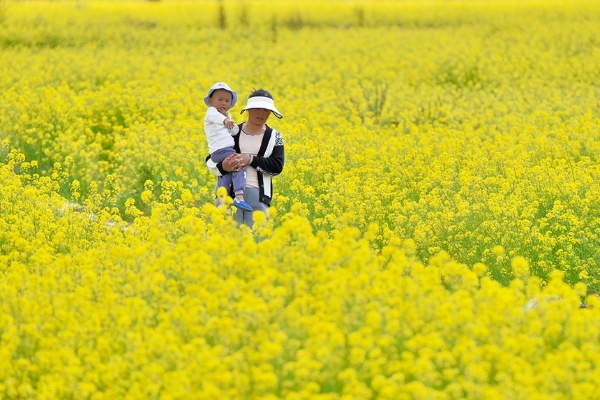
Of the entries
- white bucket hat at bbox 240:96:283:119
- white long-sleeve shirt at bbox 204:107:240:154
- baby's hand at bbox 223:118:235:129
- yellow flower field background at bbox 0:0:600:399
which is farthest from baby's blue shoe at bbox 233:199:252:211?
white bucket hat at bbox 240:96:283:119

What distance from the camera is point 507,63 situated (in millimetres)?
19625

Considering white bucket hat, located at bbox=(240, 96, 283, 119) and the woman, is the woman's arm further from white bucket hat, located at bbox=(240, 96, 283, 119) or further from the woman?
white bucket hat, located at bbox=(240, 96, 283, 119)

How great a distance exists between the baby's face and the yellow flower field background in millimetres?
828

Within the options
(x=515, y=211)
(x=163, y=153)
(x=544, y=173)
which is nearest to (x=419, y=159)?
(x=544, y=173)

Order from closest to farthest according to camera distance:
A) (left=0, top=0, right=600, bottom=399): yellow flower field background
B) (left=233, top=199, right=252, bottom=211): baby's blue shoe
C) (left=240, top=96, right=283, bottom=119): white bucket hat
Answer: (left=0, top=0, right=600, bottom=399): yellow flower field background
(left=240, top=96, right=283, bottom=119): white bucket hat
(left=233, top=199, right=252, bottom=211): baby's blue shoe

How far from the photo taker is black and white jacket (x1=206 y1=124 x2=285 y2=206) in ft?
22.3

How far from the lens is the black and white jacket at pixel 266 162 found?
6797 mm

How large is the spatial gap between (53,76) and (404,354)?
42.7ft

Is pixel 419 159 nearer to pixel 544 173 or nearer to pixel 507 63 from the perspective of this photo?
pixel 544 173

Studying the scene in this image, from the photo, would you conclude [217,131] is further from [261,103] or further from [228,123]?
[261,103]

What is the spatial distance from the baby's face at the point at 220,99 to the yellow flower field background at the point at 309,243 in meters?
0.83

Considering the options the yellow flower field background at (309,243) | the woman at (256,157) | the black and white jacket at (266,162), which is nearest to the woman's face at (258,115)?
the woman at (256,157)

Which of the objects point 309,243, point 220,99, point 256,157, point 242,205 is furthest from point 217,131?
point 309,243

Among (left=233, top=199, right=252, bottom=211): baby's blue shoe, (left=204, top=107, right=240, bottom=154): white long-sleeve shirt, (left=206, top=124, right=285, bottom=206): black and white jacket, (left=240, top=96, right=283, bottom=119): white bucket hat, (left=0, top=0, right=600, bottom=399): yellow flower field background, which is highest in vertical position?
(left=240, top=96, right=283, bottom=119): white bucket hat
